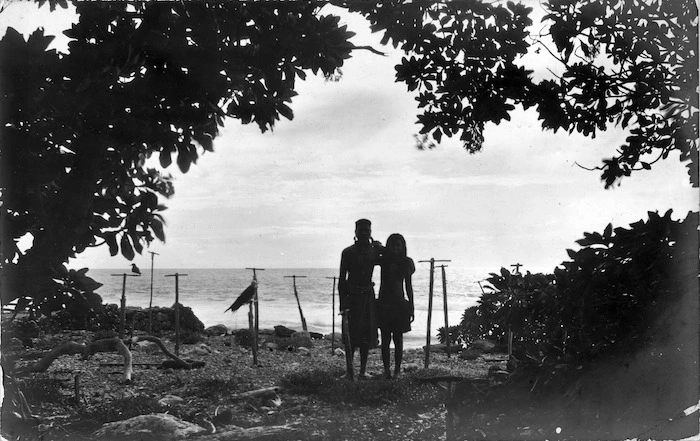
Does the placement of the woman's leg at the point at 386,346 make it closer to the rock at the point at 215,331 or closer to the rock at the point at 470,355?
the rock at the point at 470,355

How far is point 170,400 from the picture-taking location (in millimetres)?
6988

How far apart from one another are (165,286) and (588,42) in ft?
217

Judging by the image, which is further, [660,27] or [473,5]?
[473,5]

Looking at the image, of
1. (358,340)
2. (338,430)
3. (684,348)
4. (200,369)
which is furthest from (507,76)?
(200,369)

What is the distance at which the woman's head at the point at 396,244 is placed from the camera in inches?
331

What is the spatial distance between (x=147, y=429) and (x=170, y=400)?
2.09 m

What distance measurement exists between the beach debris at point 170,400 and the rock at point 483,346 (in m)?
9.21

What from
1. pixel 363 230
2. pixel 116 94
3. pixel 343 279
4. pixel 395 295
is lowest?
pixel 395 295

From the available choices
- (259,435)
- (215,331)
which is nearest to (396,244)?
(259,435)

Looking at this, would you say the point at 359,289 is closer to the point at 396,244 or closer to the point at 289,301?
the point at 396,244

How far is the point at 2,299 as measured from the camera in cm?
414

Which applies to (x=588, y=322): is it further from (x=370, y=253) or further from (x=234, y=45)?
(x=370, y=253)

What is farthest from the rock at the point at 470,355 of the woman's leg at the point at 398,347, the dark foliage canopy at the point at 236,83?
the dark foliage canopy at the point at 236,83

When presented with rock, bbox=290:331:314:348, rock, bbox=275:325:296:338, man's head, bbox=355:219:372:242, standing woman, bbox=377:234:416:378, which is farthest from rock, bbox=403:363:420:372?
rock, bbox=275:325:296:338
